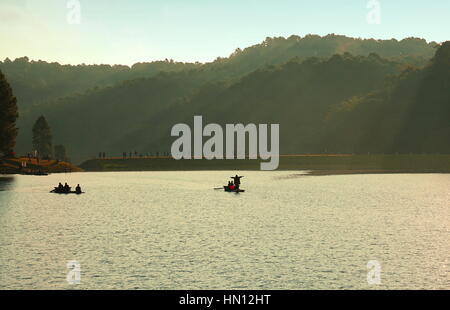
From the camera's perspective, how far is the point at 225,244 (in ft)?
182

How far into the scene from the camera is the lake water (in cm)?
4047

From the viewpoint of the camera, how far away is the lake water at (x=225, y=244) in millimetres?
40469

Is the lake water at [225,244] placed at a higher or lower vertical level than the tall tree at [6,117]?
lower

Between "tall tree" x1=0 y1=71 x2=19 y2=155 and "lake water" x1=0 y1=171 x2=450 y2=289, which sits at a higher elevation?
"tall tree" x1=0 y1=71 x2=19 y2=155

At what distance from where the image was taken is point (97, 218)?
262 ft

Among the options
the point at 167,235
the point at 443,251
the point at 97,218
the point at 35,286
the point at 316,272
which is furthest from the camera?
the point at 97,218

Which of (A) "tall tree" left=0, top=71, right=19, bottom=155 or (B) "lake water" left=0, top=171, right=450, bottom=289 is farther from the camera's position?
(A) "tall tree" left=0, top=71, right=19, bottom=155

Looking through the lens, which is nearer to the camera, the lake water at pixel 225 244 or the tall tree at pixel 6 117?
the lake water at pixel 225 244

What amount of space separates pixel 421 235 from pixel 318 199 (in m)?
49.4

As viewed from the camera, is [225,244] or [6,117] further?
[6,117]
